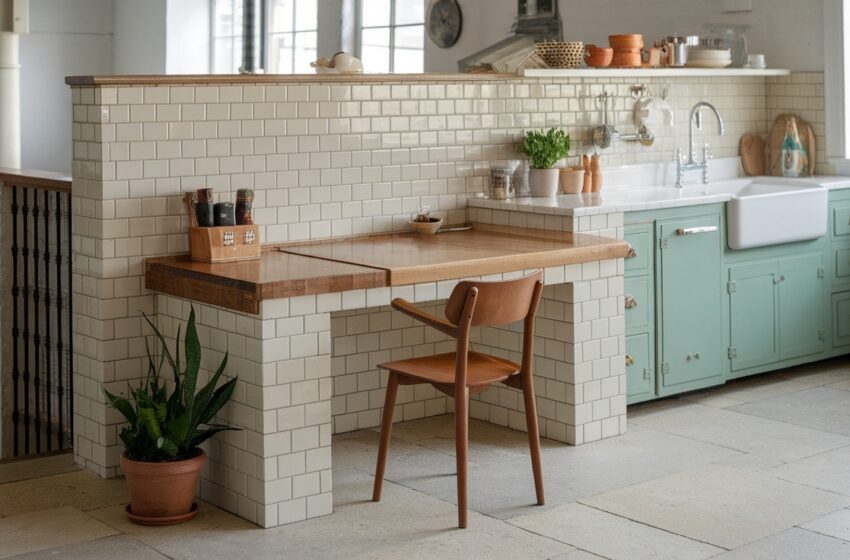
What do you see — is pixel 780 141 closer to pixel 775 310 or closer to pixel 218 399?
pixel 775 310

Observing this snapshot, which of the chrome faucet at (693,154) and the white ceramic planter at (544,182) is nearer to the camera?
the white ceramic planter at (544,182)

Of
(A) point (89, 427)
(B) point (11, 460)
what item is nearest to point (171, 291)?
(A) point (89, 427)

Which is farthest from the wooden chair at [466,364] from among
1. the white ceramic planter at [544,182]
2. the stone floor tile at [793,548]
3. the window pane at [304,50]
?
the window pane at [304,50]

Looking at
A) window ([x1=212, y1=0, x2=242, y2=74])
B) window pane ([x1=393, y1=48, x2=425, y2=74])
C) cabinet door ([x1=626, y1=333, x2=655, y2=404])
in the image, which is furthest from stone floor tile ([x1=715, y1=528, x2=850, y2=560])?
window ([x1=212, y1=0, x2=242, y2=74])

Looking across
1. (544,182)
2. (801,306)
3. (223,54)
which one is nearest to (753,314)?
(801,306)

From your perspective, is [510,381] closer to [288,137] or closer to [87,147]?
[288,137]

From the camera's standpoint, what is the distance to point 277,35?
11.0 metres

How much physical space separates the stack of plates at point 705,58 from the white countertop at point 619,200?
669 millimetres

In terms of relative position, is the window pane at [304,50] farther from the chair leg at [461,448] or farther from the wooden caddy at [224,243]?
the chair leg at [461,448]

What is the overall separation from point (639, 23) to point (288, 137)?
3.21 metres

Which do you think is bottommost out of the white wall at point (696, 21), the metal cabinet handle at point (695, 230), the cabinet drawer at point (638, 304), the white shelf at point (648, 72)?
the cabinet drawer at point (638, 304)

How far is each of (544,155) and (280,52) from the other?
234 inches

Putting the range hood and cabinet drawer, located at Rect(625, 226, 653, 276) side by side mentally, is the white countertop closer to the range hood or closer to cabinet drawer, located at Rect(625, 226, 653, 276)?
cabinet drawer, located at Rect(625, 226, 653, 276)

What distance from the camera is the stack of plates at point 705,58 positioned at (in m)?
6.47
